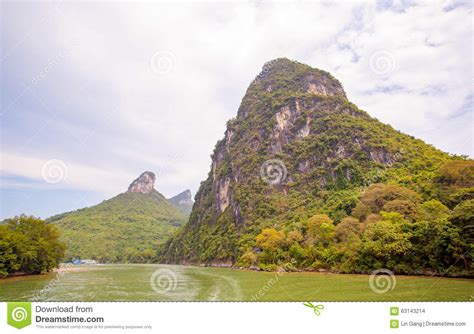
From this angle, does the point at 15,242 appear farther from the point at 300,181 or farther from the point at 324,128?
the point at 324,128

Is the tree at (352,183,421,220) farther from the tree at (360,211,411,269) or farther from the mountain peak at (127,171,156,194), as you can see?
the mountain peak at (127,171,156,194)

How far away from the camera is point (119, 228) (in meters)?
92.0

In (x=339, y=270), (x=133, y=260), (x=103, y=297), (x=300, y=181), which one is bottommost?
(x=133, y=260)

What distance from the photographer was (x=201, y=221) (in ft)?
259

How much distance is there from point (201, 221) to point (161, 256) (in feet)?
48.4

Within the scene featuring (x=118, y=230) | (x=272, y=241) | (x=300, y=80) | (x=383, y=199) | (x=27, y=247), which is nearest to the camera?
(x=27, y=247)

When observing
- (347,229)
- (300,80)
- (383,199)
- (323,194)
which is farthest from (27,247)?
(300,80)

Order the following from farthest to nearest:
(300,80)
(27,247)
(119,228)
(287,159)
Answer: (119,228) → (300,80) → (287,159) → (27,247)

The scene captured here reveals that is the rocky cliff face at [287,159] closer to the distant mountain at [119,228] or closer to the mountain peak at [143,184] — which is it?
the distant mountain at [119,228]

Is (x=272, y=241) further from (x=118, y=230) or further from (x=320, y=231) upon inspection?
(x=118, y=230)

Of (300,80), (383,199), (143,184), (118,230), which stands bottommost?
(118,230)

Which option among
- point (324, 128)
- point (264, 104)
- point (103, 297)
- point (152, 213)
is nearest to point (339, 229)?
point (103, 297)
